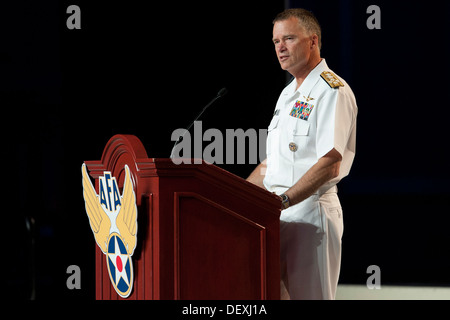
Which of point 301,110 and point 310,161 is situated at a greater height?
point 301,110

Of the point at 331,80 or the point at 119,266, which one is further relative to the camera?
the point at 331,80

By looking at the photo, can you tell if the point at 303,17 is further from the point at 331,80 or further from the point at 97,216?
the point at 97,216

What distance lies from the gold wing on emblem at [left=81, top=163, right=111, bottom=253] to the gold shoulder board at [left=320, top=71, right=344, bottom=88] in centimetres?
88

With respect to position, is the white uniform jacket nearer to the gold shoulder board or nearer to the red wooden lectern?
the gold shoulder board

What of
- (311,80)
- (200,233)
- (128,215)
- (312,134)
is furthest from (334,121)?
(128,215)

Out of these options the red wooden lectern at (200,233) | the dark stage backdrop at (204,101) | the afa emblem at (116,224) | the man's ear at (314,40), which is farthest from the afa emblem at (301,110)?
the dark stage backdrop at (204,101)

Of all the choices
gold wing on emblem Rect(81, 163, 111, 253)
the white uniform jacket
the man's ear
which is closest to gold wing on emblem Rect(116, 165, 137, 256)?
gold wing on emblem Rect(81, 163, 111, 253)

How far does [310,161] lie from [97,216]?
0.74 m

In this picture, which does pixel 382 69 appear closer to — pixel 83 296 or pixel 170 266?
pixel 83 296

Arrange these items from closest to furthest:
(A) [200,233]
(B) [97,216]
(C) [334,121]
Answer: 1. (A) [200,233]
2. (B) [97,216]
3. (C) [334,121]

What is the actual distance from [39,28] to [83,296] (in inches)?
77.4

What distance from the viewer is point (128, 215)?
1.70 meters

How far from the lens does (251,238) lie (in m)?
1.77

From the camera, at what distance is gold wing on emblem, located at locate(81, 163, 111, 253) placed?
1898 mm
